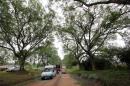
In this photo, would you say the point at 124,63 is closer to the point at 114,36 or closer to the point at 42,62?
the point at 114,36

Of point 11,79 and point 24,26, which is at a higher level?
point 24,26

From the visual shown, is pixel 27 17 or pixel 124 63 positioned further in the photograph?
pixel 27 17

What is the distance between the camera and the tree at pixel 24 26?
4572 centimetres

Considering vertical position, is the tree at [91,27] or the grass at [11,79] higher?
the tree at [91,27]

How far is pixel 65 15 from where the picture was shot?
48.2 m

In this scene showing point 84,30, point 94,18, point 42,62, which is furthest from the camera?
point 42,62

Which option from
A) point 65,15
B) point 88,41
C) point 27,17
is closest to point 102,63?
point 88,41

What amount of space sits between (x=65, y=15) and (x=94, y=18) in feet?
18.7

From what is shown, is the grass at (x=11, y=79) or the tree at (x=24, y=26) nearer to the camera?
the grass at (x=11, y=79)

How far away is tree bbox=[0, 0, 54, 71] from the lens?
45719 mm

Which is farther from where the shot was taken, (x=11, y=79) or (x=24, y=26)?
(x=24, y=26)

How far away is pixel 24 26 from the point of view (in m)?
50.0

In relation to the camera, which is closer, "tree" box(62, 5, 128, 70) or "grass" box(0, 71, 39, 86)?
"grass" box(0, 71, 39, 86)

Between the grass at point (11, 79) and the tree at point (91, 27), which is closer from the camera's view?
the grass at point (11, 79)
